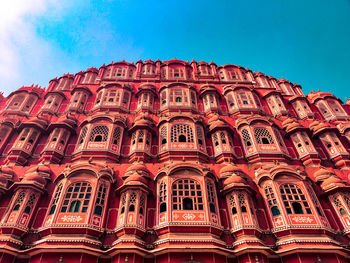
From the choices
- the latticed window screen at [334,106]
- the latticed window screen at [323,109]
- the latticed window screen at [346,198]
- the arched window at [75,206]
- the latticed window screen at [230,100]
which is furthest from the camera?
the latticed window screen at [334,106]

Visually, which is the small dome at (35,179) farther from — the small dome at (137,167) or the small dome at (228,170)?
the small dome at (228,170)

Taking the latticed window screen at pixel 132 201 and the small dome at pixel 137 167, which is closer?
the latticed window screen at pixel 132 201

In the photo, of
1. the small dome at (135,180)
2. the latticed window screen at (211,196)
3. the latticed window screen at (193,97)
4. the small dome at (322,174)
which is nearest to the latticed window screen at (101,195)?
the small dome at (135,180)

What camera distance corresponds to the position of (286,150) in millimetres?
20641

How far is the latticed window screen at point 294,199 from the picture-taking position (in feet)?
49.1

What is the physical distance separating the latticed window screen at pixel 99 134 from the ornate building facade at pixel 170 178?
0.27 ft

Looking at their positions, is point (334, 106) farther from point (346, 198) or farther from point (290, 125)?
point (346, 198)

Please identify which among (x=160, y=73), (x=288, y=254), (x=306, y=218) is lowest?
(x=288, y=254)

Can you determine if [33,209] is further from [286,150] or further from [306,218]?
[286,150]

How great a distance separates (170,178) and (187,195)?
1.54 m

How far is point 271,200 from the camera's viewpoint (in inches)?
616

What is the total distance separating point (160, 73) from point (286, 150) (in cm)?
1741

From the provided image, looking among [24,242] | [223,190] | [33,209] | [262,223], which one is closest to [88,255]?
[24,242]

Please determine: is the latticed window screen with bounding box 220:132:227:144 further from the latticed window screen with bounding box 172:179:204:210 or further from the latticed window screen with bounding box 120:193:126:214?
the latticed window screen with bounding box 120:193:126:214
